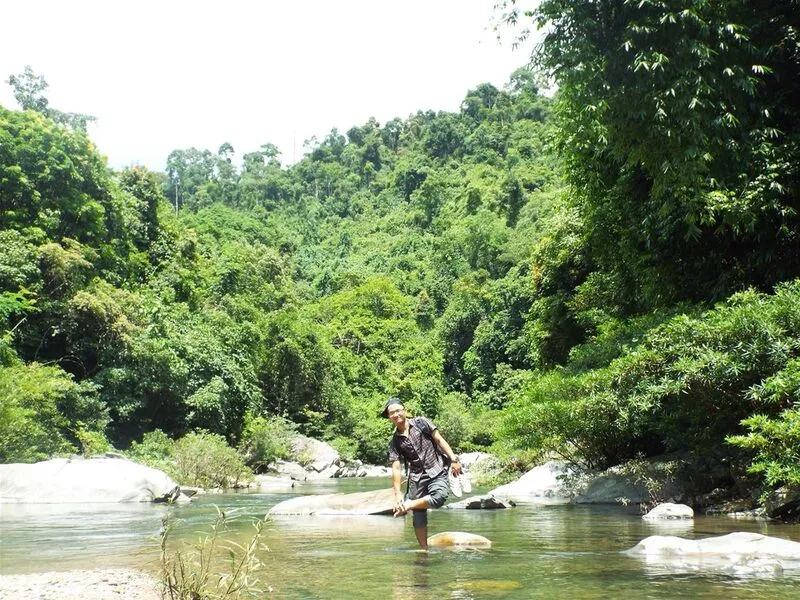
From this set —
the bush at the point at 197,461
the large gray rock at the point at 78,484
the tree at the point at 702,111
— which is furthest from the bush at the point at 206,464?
the tree at the point at 702,111

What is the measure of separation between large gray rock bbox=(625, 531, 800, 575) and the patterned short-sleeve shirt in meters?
2.00

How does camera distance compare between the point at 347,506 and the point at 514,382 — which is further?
the point at 514,382

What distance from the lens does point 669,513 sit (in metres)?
10.6

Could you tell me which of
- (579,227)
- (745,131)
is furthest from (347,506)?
(579,227)

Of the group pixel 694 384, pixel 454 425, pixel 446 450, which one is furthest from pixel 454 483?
pixel 454 425

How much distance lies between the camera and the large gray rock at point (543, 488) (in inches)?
590

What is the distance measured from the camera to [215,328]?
3491cm

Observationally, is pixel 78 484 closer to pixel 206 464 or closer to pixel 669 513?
pixel 206 464

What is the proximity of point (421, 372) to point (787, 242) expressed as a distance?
41.0 metres

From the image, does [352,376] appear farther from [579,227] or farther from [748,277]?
[748,277]

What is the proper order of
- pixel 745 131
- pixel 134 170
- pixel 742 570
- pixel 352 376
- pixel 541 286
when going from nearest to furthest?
pixel 742 570, pixel 745 131, pixel 541 286, pixel 134 170, pixel 352 376

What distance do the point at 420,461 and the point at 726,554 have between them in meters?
2.84

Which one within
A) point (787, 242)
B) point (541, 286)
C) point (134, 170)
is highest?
point (134, 170)

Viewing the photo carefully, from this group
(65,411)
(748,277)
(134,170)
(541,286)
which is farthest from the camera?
(134,170)
